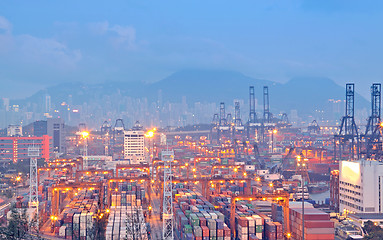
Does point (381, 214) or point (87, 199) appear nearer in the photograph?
point (381, 214)

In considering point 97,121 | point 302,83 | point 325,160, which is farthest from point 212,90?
point 325,160

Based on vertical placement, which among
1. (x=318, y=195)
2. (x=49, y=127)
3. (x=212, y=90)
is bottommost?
(x=318, y=195)

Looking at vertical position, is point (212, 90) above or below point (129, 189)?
above

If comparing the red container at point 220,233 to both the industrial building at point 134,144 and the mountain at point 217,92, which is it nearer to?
the industrial building at point 134,144

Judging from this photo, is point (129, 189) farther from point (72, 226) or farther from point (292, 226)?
point (292, 226)

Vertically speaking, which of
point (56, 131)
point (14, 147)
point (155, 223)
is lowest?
point (155, 223)

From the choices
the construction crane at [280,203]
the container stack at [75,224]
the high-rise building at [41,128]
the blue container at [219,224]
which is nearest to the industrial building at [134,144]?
the high-rise building at [41,128]

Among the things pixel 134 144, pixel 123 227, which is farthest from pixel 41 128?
pixel 123 227

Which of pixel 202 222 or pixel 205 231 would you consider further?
pixel 202 222

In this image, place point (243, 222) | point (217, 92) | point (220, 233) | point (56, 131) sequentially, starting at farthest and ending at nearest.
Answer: point (217, 92)
point (56, 131)
point (243, 222)
point (220, 233)

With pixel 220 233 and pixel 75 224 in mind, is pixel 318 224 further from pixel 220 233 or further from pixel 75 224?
pixel 75 224
